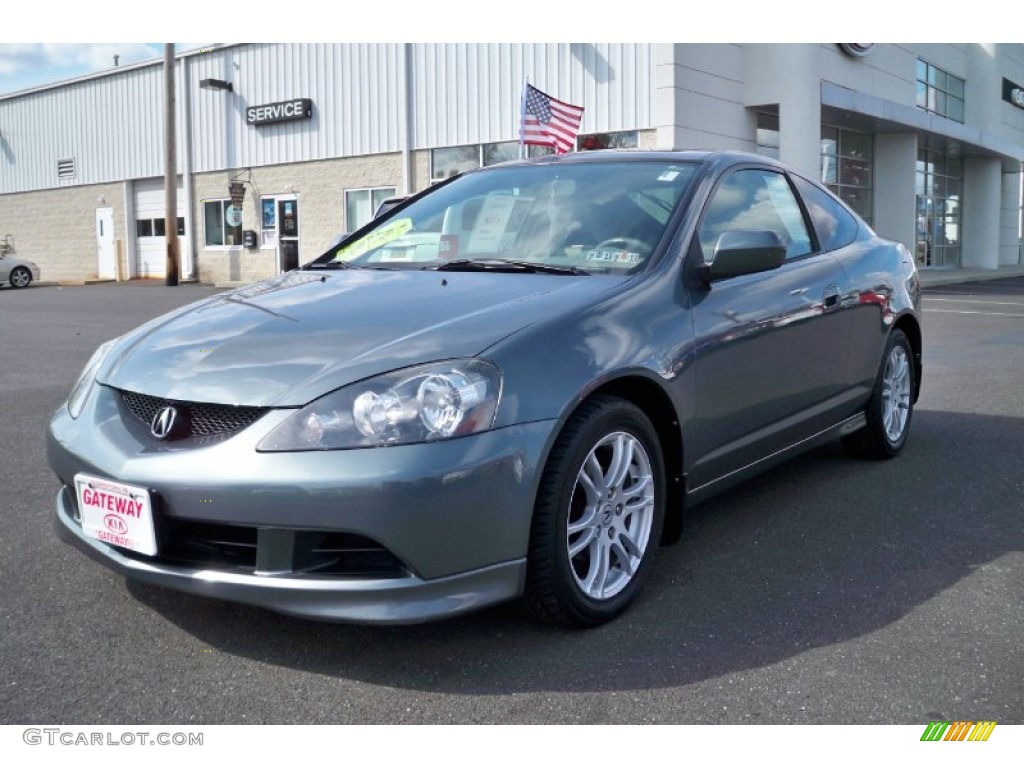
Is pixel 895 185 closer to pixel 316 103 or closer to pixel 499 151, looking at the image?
pixel 499 151

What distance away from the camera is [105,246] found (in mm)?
30375

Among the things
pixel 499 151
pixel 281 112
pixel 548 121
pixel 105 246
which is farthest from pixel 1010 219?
pixel 105 246

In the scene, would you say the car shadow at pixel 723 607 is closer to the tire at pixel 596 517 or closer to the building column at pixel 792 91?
the tire at pixel 596 517

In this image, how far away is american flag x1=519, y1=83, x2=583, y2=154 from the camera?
16.4 meters

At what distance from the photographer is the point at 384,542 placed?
2.60 meters

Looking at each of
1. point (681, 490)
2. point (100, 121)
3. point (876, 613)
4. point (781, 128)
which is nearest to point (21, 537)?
point (681, 490)

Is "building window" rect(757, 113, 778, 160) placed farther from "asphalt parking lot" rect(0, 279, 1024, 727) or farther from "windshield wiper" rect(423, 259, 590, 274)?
"windshield wiper" rect(423, 259, 590, 274)

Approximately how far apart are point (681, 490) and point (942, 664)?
983 mm

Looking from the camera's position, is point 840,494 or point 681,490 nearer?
point 681,490

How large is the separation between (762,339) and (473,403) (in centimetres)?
157

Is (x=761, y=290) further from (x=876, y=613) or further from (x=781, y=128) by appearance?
(x=781, y=128)

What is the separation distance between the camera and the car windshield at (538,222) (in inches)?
145

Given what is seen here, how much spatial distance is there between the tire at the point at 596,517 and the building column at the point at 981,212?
118 feet

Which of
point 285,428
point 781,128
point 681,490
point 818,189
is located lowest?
point 681,490
